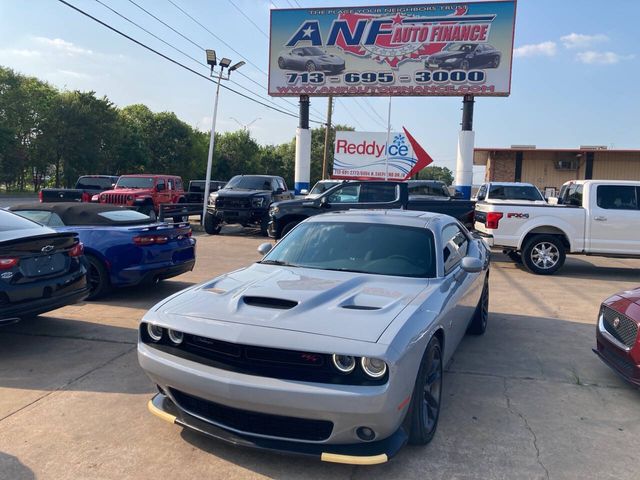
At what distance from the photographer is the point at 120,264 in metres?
7.17

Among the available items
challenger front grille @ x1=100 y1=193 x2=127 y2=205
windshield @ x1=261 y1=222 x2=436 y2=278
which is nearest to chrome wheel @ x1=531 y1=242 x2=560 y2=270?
windshield @ x1=261 y1=222 x2=436 y2=278

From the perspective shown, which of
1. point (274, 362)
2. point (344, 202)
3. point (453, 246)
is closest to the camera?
point (274, 362)

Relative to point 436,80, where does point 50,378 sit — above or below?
below

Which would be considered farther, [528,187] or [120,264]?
[528,187]

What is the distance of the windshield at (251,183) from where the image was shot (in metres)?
18.1

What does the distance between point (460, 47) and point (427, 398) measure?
18.7m

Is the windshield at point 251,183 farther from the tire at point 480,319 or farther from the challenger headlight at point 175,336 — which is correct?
the challenger headlight at point 175,336

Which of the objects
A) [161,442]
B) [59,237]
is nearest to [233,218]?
[59,237]

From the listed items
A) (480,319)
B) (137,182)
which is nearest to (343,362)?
(480,319)

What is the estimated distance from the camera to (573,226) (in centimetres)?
1054

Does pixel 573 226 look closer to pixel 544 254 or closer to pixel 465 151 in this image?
pixel 544 254

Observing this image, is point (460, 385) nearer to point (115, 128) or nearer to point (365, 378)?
point (365, 378)

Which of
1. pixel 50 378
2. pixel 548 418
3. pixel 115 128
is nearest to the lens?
pixel 548 418

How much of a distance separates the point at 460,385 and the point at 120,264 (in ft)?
15.9
